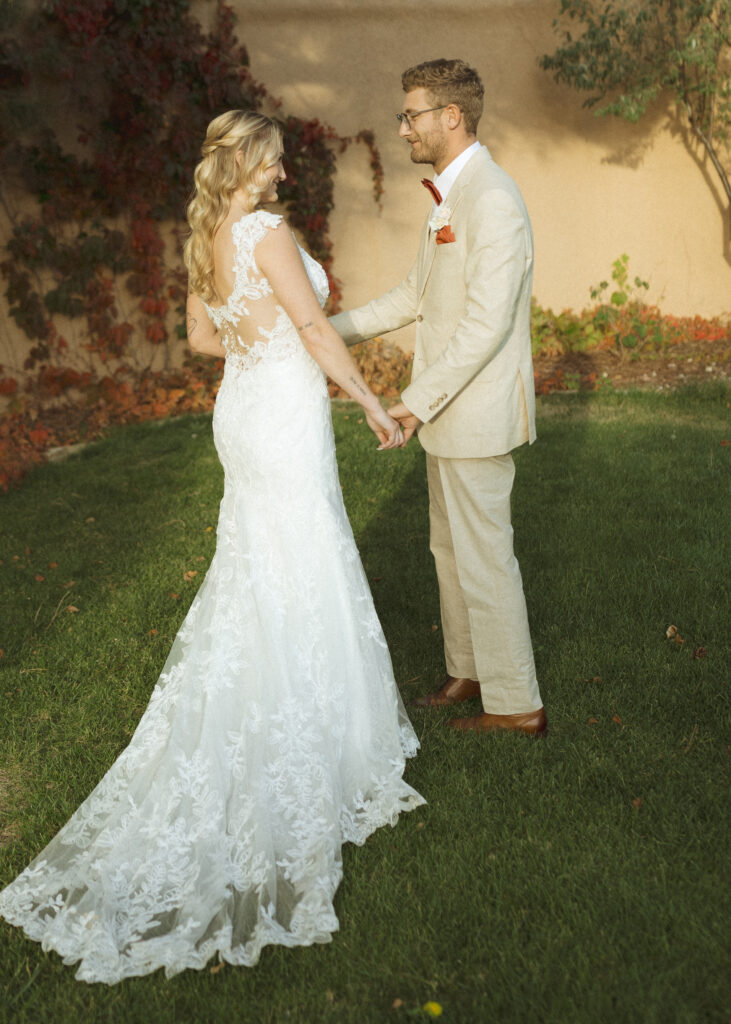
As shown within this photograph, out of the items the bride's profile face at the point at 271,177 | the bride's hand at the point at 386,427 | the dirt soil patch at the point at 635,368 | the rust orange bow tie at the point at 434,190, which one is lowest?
the dirt soil patch at the point at 635,368

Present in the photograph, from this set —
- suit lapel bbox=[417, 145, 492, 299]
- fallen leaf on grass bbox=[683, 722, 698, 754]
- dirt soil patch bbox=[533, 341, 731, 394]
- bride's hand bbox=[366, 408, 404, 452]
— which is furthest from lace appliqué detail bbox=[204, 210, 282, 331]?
dirt soil patch bbox=[533, 341, 731, 394]

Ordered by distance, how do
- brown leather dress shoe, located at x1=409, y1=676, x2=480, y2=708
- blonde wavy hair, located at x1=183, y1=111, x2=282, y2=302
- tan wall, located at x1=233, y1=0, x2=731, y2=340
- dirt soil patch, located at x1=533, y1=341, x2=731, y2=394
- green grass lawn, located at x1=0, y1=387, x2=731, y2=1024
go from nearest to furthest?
green grass lawn, located at x1=0, y1=387, x2=731, y2=1024 < blonde wavy hair, located at x1=183, y1=111, x2=282, y2=302 < brown leather dress shoe, located at x1=409, y1=676, x2=480, y2=708 < dirt soil patch, located at x1=533, y1=341, x2=731, y2=394 < tan wall, located at x1=233, y1=0, x2=731, y2=340

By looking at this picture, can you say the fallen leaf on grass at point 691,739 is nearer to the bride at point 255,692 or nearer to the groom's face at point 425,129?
the bride at point 255,692

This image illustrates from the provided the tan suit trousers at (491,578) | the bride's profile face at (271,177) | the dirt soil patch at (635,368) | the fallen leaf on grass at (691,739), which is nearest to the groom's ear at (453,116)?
the bride's profile face at (271,177)

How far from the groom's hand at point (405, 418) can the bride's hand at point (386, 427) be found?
3 centimetres

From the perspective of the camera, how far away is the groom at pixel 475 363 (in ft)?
10.1

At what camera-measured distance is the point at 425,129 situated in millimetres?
3213

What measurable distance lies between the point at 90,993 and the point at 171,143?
7.98 metres

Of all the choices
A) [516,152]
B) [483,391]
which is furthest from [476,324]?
[516,152]

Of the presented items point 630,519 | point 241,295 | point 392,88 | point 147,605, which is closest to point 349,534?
point 241,295

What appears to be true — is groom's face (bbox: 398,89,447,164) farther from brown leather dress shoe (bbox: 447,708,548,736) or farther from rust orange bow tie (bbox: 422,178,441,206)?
brown leather dress shoe (bbox: 447,708,548,736)

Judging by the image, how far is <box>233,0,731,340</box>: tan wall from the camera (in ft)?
30.2

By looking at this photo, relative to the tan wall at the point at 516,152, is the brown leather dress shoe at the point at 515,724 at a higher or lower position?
lower

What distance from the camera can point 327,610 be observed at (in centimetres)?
304
